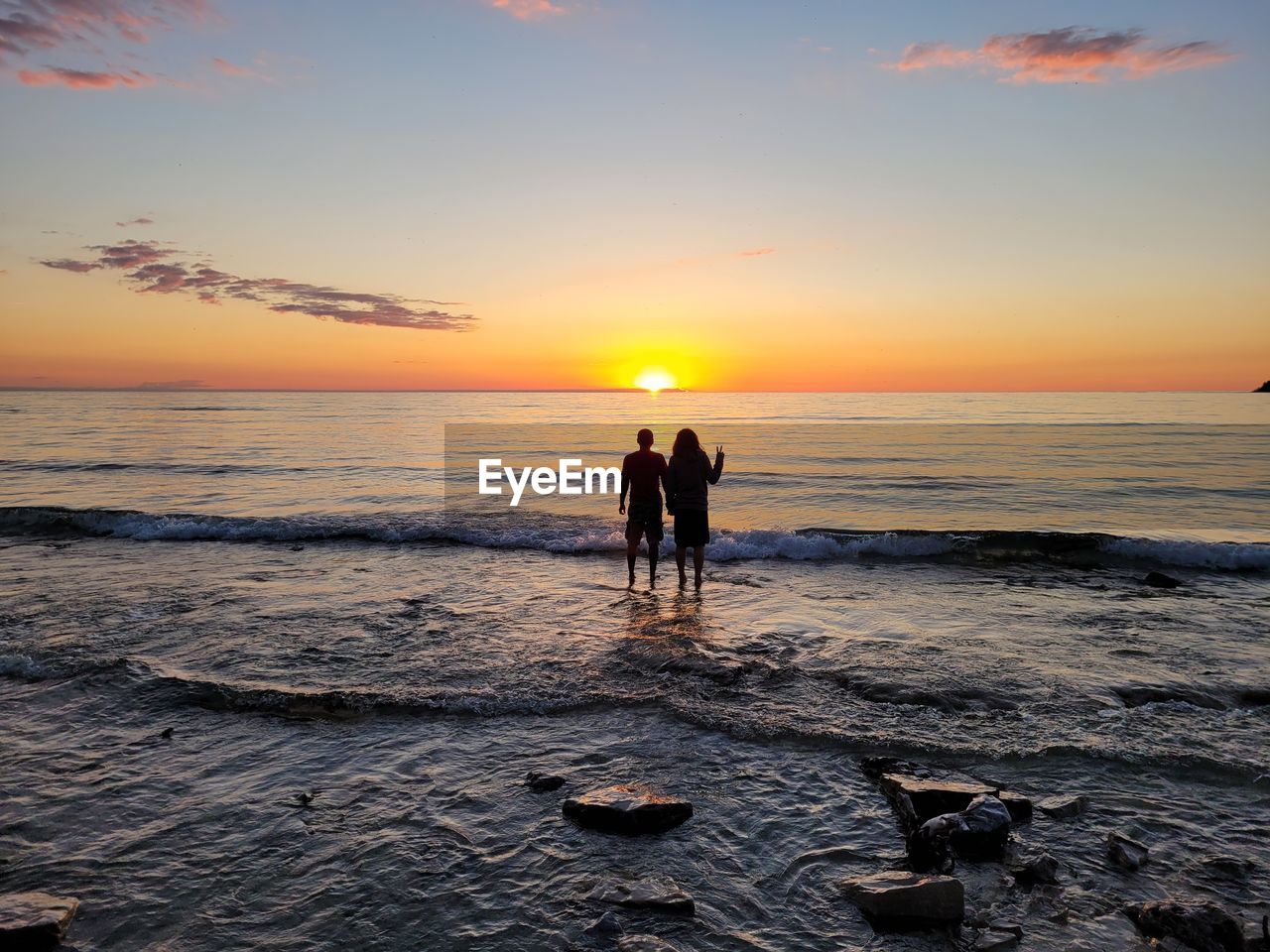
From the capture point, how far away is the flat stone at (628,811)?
4.34 meters

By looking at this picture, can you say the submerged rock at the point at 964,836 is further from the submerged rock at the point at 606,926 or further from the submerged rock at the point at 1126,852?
the submerged rock at the point at 606,926

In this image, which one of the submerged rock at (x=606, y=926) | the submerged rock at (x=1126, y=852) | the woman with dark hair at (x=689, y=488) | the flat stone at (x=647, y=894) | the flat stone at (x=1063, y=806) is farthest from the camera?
the woman with dark hair at (x=689, y=488)

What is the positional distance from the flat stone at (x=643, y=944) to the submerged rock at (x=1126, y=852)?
253cm

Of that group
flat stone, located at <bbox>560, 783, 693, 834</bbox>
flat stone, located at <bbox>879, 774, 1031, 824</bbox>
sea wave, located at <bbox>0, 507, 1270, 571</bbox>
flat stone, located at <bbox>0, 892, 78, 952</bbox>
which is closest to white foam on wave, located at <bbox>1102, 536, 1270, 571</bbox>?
sea wave, located at <bbox>0, 507, 1270, 571</bbox>

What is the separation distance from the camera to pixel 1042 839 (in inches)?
167

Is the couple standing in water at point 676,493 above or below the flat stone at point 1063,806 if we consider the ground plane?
above

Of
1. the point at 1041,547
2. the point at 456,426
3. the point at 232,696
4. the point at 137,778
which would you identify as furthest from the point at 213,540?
the point at 456,426

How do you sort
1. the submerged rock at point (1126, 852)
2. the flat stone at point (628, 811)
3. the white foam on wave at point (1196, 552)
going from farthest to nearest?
the white foam on wave at point (1196, 552) → the flat stone at point (628, 811) → the submerged rock at point (1126, 852)

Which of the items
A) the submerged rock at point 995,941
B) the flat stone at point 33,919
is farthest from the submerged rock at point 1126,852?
the flat stone at point 33,919

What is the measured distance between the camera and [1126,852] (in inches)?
159

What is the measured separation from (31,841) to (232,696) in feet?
7.70

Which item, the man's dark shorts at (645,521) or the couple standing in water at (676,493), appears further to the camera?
the man's dark shorts at (645,521)

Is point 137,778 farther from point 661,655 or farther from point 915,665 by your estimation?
point 915,665

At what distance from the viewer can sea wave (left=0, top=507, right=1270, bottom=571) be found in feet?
47.6
